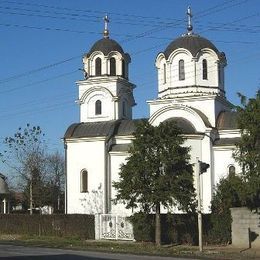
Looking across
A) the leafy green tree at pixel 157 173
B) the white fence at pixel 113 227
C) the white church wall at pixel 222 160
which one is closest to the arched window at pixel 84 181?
the white church wall at pixel 222 160

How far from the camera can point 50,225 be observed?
40.8m

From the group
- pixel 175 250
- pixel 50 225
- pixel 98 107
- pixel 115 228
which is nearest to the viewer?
pixel 175 250

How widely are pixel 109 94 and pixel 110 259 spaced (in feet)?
103

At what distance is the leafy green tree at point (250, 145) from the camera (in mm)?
25750

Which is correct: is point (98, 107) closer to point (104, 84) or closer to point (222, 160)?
point (104, 84)

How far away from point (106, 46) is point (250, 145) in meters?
28.5

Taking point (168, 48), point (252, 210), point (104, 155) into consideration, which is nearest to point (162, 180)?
point (252, 210)

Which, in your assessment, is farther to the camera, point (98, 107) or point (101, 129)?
point (98, 107)

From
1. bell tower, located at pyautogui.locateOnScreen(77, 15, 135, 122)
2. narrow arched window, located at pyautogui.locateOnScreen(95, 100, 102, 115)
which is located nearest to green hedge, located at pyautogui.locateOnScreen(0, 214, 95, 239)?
bell tower, located at pyautogui.locateOnScreen(77, 15, 135, 122)

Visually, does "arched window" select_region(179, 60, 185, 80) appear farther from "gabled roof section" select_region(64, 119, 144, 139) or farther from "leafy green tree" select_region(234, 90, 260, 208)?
"leafy green tree" select_region(234, 90, 260, 208)

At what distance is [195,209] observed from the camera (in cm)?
3105

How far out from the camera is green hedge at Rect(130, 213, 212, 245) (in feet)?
106

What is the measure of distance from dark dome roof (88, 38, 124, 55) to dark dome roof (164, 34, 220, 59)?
5.10 meters

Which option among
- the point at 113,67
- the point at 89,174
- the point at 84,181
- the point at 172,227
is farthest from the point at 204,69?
the point at 172,227
